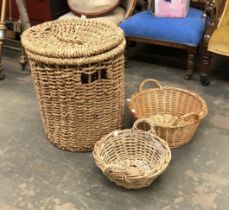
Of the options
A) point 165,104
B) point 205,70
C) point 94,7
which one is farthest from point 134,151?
point 94,7

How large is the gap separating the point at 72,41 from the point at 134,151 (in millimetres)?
691

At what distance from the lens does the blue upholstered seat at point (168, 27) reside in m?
2.79

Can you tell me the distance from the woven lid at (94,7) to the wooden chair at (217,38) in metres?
0.85

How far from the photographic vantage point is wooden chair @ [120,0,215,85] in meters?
2.80

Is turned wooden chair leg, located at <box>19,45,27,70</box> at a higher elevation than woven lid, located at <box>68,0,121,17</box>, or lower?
lower

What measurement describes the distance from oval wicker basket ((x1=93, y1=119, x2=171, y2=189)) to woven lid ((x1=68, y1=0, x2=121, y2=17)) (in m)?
1.32

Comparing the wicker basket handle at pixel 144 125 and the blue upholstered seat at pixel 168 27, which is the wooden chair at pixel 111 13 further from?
the wicker basket handle at pixel 144 125

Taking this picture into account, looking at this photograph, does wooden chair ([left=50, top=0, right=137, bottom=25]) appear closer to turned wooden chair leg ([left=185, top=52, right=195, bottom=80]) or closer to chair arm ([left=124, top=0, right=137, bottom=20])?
chair arm ([left=124, top=0, right=137, bottom=20])

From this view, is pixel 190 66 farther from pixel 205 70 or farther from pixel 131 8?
pixel 131 8

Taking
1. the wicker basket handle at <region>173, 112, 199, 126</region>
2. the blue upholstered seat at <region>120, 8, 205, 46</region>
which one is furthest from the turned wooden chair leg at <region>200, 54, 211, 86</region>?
the wicker basket handle at <region>173, 112, 199, 126</region>

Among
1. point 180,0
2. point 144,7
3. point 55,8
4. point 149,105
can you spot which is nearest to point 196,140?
point 149,105

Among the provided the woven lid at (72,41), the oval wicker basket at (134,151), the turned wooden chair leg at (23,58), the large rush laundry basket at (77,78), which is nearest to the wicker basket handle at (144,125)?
the oval wicker basket at (134,151)

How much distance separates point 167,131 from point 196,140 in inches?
10.9

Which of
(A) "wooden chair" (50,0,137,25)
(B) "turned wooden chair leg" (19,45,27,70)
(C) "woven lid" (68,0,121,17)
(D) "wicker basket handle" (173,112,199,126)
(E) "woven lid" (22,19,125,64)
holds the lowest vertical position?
(B) "turned wooden chair leg" (19,45,27,70)
